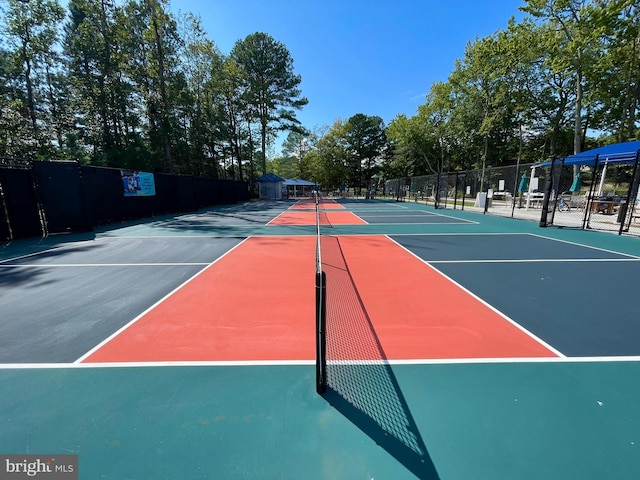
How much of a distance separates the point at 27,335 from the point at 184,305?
5.99 ft

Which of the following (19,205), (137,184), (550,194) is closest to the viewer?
(19,205)

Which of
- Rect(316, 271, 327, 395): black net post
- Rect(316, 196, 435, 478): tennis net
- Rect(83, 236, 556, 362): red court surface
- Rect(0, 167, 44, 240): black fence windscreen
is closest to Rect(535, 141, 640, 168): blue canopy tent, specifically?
Rect(83, 236, 556, 362): red court surface

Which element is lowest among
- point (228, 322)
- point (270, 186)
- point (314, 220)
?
point (314, 220)

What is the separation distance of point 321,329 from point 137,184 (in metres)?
17.6

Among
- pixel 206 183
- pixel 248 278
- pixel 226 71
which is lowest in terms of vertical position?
pixel 248 278

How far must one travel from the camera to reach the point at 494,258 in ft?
23.9

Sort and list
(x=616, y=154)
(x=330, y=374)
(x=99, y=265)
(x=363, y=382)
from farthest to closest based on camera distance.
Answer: (x=616, y=154) → (x=99, y=265) → (x=330, y=374) → (x=363, y=382)

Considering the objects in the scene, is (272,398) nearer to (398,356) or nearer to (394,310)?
(398,356)

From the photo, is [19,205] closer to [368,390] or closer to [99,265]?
[99,265]

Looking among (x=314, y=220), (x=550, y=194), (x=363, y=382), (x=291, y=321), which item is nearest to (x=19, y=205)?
(x=314, y=220)

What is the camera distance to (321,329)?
7.77 feet

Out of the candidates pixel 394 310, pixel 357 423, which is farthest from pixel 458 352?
pixel 357 423

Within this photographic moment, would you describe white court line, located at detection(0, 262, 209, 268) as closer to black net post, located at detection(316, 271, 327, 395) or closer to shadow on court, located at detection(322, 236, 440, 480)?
shadow on court, located at detection(322, 236, 440, 480)

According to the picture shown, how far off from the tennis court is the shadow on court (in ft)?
0.05
